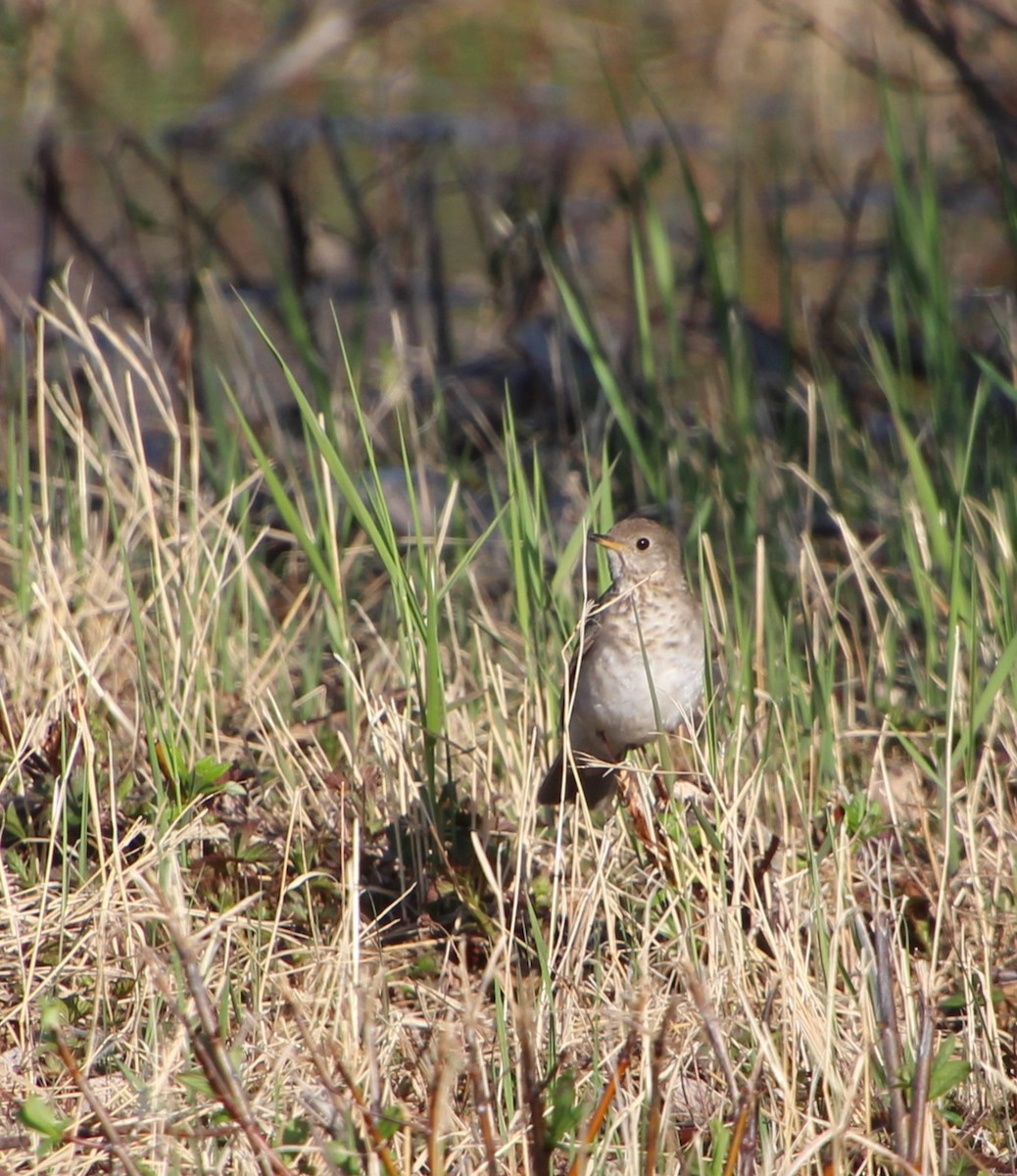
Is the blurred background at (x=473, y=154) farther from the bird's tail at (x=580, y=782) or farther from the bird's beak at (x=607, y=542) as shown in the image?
the bird's tail at (x=580, y=782)

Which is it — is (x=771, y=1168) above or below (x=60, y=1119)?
below

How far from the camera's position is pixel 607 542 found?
4.35m

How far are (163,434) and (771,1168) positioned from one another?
5349mm

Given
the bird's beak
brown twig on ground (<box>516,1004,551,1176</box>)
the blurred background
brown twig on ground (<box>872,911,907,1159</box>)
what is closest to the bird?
the bird's beak

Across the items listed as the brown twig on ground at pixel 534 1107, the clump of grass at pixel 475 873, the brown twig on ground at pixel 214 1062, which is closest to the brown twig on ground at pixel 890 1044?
the clump of grass at pixel 475 873

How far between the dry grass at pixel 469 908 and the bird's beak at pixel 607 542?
0.27 m

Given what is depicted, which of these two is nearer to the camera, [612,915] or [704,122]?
[612,915]

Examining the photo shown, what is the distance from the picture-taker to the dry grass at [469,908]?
3096mm

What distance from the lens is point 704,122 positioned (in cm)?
1408

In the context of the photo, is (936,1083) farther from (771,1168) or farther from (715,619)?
(715,619)

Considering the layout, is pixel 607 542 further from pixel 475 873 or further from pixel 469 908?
pixel 469 908

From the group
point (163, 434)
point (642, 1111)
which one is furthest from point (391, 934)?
point (163, 434)

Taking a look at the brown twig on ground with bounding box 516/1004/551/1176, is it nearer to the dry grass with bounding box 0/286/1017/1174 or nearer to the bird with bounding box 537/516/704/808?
the dry grass with bounding box 0/286/1017/1174

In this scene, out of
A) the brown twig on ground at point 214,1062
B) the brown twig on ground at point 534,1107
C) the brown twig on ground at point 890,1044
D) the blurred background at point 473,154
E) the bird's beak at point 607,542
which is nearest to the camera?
the brown twig on ground at point 534,1107
